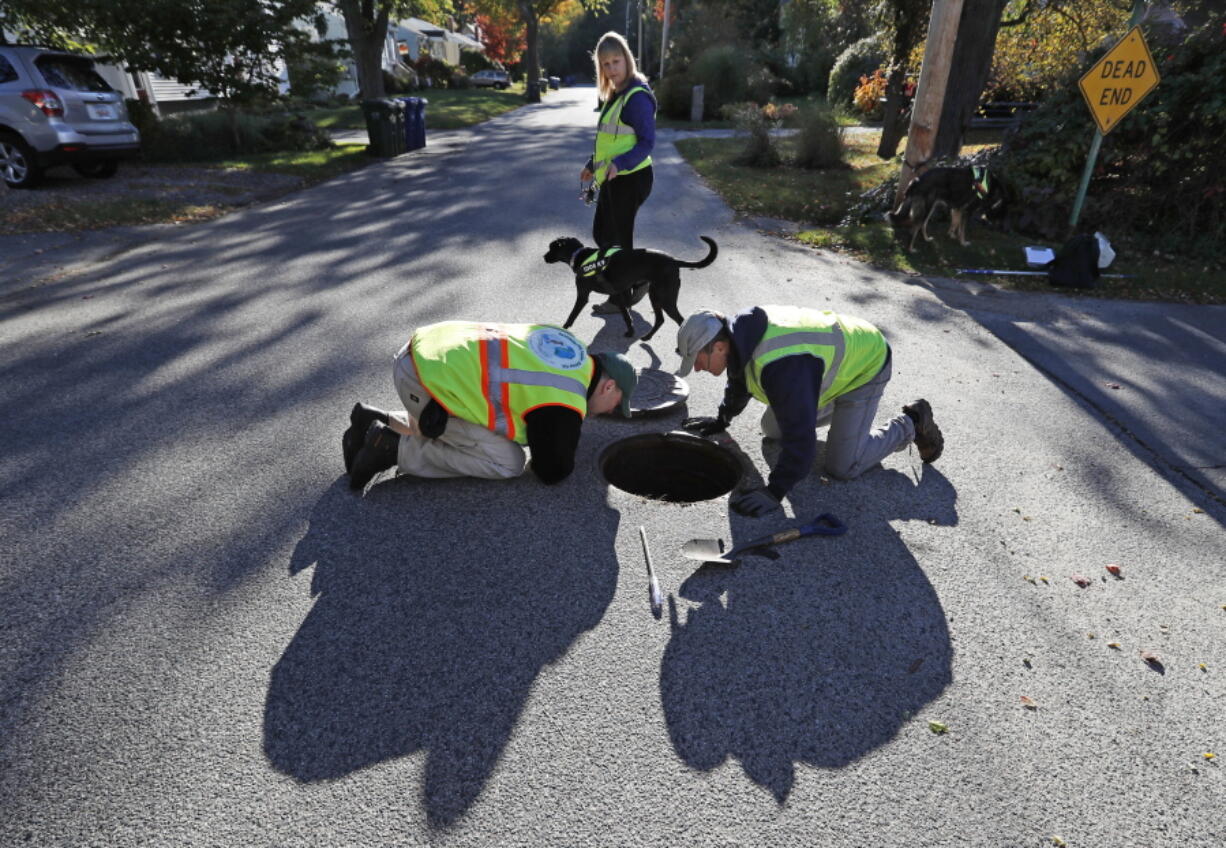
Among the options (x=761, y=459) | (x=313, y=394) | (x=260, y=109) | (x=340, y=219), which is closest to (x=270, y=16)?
(x=260, y=109)

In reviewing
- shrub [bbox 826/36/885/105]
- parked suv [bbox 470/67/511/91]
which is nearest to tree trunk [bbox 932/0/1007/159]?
shrub [bbox 826/36/885/105]

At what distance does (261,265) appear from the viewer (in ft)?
23.3

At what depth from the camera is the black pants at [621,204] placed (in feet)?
Result: 19.0

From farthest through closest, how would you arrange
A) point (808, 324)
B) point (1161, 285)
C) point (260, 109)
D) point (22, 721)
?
point (260, 109)
point (1161, 285)
point (808, 324)
point (22, 721)

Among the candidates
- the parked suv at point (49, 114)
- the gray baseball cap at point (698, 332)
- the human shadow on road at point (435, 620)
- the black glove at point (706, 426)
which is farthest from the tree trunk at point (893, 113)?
the parked suv at point (49, 114)

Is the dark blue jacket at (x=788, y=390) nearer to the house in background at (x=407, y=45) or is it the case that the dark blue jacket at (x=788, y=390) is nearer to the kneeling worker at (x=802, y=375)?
the kneeling worker at (x=802, y=375)

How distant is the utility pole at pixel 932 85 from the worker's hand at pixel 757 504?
7096 millimetres

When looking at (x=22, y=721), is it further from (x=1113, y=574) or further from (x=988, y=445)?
(x=988, y=445)

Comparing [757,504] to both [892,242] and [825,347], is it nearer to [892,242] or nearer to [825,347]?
[825,347]

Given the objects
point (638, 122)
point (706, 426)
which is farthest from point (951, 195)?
point (706, 426)

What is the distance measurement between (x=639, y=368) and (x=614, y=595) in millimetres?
2443

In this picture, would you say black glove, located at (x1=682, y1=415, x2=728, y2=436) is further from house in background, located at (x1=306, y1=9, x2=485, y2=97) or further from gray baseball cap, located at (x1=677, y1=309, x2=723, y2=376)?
house in background, located at (x1=306, y1=9, x2=485, y2=97)

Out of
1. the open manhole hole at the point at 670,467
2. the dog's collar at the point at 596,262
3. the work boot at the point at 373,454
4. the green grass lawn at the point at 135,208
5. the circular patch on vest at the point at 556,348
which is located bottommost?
the open manhole hole at the point at 670,467

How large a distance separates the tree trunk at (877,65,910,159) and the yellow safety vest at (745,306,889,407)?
12.6m
